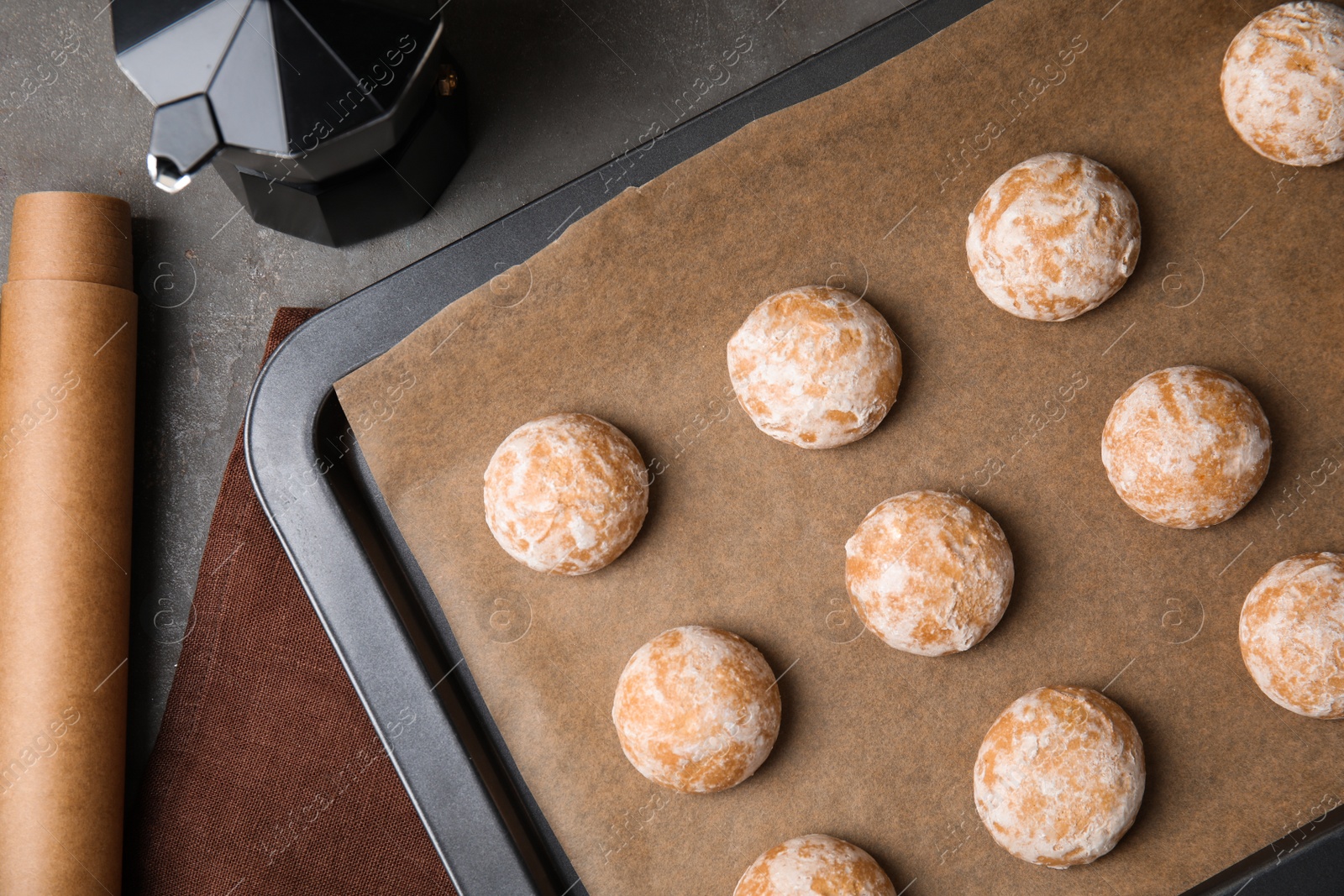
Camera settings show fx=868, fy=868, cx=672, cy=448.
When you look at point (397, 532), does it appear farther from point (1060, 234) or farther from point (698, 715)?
point (1060, 234)

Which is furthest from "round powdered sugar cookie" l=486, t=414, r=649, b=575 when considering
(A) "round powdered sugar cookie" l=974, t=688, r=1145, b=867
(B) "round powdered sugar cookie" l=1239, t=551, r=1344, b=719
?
(B) "round powdered sugar cookie" l=1239, t=551, r=1344, b=719

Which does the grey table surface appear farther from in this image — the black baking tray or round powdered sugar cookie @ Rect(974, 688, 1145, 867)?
round powdered sugar cookie @ Rect(974, 688, 1145, 867)

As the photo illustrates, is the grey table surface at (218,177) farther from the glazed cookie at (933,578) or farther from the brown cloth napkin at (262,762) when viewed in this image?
the glazed cookie at (933,578)

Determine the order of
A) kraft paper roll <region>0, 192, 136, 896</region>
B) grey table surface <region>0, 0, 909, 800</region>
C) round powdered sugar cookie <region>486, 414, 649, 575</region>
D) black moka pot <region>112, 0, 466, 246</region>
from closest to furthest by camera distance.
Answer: black moka pot <region>112, 0, 466, 246</region> < round powdered sugar cookie <region>486, 414, 649, 575</region> < kraft paper roll <region>0, 192, 136, 896</region> < grey table surface <region>0, 0, 909, 800</region>

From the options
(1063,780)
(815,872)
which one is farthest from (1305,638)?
(815,872)

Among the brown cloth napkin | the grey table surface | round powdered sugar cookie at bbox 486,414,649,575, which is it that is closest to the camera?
round powdered sugar cookie at bbox 486,414,649,575

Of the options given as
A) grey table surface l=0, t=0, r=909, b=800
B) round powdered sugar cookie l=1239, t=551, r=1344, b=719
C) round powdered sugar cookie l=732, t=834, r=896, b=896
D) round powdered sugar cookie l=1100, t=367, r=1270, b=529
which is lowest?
round powdered sugar cookie l=1239, t=551, r=1344, b=719

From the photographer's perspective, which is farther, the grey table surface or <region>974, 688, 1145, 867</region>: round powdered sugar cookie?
the grey table surface
